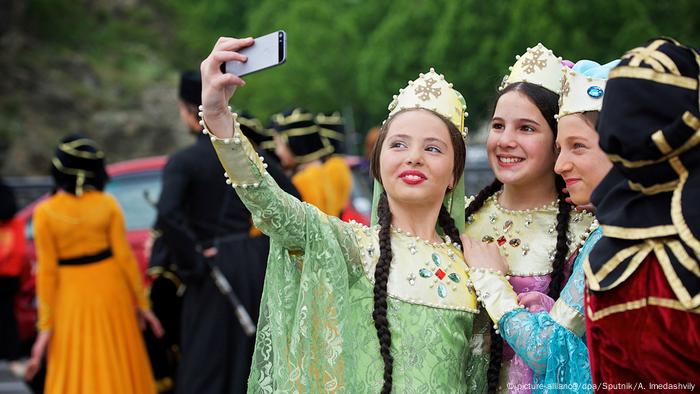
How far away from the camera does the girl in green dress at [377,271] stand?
8.80 ft

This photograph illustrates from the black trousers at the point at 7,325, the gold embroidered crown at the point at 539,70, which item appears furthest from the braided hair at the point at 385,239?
the black trousers at the point at 7,325

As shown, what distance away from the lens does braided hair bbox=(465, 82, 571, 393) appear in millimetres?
3043

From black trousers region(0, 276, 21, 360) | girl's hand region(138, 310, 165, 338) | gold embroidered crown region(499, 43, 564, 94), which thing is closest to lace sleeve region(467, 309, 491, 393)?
gold embroidered crown region(499, 43, 564, 94)

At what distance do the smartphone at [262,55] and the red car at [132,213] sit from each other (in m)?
4.79

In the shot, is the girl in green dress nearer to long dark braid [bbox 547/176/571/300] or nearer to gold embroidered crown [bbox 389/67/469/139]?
gold embroidered crown [bbox 389/67/469/139]

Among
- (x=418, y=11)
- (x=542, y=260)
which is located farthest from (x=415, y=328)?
(x=418, y=11)

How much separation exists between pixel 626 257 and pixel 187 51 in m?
24.6

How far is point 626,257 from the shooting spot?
84.1 inches

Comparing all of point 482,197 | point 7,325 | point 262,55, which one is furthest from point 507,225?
point 7,325

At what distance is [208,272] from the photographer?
5.44 meters

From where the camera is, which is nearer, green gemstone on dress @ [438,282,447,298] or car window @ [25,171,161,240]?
green gemstone on dress @ [438,282,447,298]

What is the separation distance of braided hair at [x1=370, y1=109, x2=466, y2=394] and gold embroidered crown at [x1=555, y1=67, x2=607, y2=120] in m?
0.33

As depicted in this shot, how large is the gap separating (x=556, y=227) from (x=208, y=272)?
264 centimetres

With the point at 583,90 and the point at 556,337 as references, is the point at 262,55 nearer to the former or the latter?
the point at 583,90
